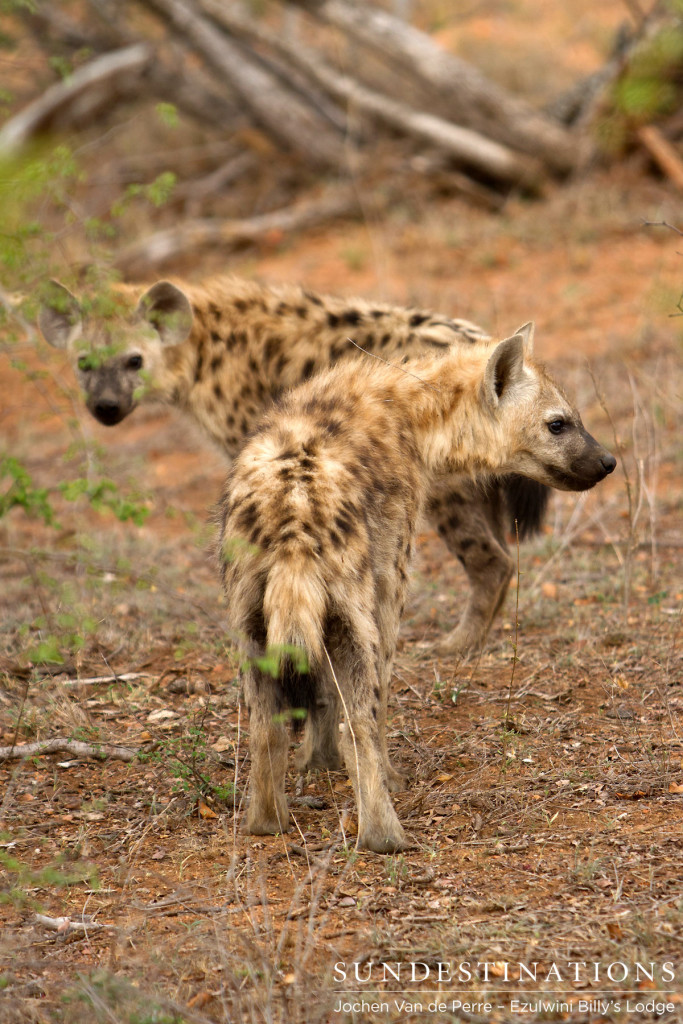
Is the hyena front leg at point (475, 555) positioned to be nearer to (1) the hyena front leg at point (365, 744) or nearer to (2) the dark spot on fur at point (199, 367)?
(2) the dark spot on fur at point (199, 367)

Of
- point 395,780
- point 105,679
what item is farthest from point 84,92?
point 395,780

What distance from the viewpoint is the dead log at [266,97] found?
32.1ft

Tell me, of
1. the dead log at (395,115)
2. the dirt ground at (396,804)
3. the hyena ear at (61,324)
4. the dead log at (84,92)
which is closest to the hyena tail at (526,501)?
the dirt ground at (396,804)

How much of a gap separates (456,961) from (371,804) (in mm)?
584

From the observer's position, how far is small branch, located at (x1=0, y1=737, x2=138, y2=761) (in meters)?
3.59

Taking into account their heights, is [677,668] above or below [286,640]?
below

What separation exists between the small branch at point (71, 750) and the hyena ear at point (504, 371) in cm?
165

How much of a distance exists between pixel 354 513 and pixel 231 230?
7.57 m

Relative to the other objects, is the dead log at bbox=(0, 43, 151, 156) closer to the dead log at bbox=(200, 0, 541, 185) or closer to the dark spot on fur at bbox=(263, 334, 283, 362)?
the dead log at bbox=(200, 0, 541, 185)

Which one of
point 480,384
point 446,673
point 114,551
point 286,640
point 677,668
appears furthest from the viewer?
point 114,551

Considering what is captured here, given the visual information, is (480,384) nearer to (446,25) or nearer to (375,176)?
(375,176)

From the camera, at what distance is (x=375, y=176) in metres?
10.2

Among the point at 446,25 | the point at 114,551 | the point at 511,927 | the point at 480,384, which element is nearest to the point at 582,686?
the point at 480,384

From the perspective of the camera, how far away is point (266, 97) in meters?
10.1
